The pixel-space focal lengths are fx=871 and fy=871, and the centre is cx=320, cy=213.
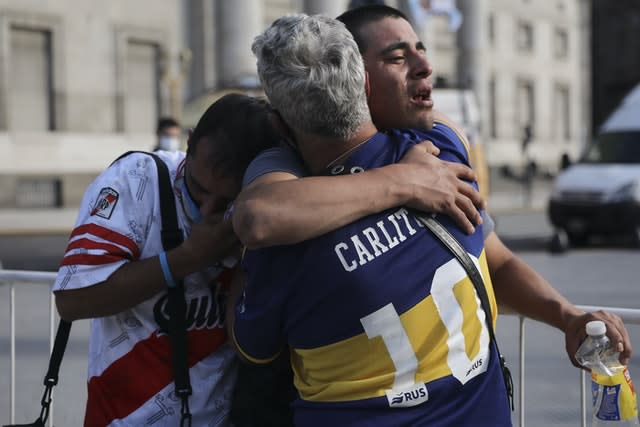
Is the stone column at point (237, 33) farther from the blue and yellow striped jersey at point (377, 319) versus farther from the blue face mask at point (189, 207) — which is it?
the blue and yellow striped jersey at point (377, 319)

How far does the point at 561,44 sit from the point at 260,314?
54.5 m

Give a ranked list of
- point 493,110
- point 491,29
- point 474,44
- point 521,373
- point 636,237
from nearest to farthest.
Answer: point 521,373, point 636,237, point 474,44, point 493,110, point 491,29

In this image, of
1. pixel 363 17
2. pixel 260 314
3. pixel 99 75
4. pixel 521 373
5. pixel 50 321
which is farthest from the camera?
pixel 99 75

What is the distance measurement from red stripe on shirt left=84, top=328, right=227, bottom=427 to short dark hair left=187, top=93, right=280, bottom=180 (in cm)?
45

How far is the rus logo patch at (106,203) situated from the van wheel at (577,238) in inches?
567

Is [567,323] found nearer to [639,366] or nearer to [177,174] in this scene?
[639,366]

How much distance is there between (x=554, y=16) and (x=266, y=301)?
176ft

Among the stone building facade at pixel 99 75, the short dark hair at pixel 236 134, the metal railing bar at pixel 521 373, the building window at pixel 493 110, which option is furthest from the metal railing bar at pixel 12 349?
the building window at pixel 493 110

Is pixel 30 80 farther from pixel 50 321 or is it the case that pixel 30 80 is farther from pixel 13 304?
pixel 50 321

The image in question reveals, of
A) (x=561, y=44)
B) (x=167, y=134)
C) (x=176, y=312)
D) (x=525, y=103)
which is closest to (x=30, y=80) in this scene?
(x=167, y=134)

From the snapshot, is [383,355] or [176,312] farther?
[176,312]

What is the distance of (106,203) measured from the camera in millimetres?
2219

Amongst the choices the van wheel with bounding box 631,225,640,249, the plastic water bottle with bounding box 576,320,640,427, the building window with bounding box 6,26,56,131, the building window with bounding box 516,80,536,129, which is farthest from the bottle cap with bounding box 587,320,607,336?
the building window with bounding box 516,80,536,129

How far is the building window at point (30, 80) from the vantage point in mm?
26391
